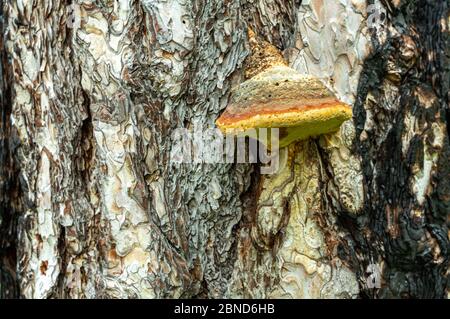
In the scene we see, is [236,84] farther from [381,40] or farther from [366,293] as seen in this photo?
[366,293]

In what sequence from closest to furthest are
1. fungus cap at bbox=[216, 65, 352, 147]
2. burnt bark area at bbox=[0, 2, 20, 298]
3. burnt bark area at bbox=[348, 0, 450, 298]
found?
fungus cap at bbox=[216, 65, 352, 147]
burnt bark area at bbox=[348, 0, 450, 298]
burnt bark area at bbox=[0, 2, 20, 298]

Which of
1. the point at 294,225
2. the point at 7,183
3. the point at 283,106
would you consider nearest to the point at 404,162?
the point at 294,225

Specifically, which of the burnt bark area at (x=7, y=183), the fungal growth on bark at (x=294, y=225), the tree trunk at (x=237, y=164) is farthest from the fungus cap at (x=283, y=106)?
the burnt bark area at (x=7, y=183)

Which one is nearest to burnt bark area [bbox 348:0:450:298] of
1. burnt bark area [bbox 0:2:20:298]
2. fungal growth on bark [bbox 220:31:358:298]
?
fungal growth on bark [bbox 220:31:358:298]

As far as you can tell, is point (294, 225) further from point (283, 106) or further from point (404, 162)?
point (283, 106)

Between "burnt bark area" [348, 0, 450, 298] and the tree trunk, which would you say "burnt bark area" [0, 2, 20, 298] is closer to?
the tree trunk
